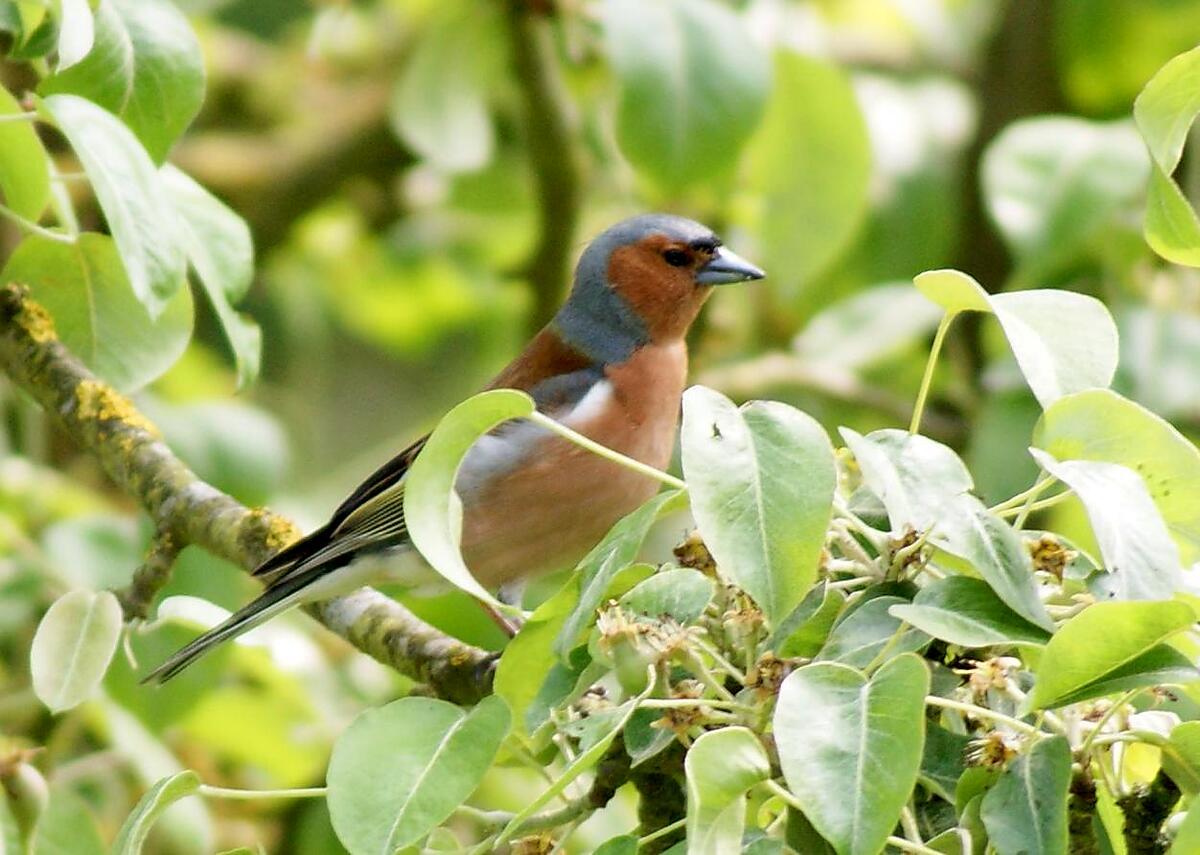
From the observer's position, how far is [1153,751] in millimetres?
1852

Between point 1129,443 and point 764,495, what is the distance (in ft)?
1.19

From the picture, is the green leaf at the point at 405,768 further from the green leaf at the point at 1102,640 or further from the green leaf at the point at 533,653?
the green leaf at the point at 1102,640

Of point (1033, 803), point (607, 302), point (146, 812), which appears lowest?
point (607, 302)

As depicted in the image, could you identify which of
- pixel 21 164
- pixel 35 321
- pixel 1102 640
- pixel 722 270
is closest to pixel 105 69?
pixel 21 164

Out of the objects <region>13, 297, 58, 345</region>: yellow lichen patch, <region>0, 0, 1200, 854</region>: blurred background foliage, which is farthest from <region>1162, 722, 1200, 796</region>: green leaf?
<region>13, 297, 58, 345</region>: yellow lichen patch

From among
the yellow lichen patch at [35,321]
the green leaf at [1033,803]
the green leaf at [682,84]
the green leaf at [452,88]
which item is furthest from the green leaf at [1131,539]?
the green leaf at [452,88]

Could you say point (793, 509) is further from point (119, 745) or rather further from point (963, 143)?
point (963, 143)

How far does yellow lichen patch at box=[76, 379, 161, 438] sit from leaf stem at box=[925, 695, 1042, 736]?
1813 mm

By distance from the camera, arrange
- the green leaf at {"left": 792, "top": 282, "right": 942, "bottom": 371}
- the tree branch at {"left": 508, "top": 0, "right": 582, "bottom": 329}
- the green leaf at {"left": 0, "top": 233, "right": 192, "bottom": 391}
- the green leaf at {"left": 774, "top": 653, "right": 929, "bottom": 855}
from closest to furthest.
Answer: the green leaf at {"left": 774, "top": 653, "right": 929, "bottom": 855} < the green leaf at {"left": 0, "top": 233, "right": 192, "bottom": 391} < the green leaf at {"left": 792, "top": 282, "right": 942, "bottom": 371} < the tree branch at {"left": 508, "top": 0, "right": 582, "bottom": 329}

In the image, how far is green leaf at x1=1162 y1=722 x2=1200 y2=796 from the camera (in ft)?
5.31

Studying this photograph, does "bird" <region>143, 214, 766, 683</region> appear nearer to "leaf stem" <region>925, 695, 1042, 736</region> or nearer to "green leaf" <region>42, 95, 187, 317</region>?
"green leaf" <region>42, 95, 187, 317</region>

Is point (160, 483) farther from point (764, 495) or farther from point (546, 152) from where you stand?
point (546, 152)

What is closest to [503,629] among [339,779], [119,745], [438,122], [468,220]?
[119,745]

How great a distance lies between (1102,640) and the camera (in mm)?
1532
